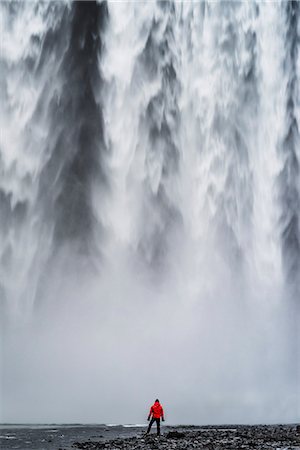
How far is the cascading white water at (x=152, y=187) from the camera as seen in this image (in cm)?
3534

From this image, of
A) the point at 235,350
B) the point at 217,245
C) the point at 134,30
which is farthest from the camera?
the point at 134,30

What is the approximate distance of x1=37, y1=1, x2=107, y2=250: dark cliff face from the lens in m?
37.8

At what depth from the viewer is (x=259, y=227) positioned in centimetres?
3791

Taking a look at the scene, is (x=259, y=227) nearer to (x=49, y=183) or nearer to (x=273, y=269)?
(x=273, y=269)

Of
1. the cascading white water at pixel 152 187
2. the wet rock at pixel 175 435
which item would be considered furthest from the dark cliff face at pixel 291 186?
the wet rock at pixel 175 435

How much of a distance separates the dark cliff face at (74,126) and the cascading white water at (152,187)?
78mm

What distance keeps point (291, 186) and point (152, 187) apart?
7.97 meters

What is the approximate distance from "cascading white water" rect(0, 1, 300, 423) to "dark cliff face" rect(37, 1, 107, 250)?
78 millimetres

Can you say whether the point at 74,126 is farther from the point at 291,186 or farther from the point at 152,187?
the point at 291,186

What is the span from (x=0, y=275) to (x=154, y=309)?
8.06 metres

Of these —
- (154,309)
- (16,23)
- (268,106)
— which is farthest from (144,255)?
(16,23)

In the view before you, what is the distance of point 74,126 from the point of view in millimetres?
38844

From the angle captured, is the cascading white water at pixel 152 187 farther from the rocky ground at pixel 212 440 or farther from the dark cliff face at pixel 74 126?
the rocky ground at pixel 212 440

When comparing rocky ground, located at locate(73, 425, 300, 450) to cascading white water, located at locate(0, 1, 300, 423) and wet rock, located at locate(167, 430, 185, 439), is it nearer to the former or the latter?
wet rock, located at locate(167, 430, 185, 439)
